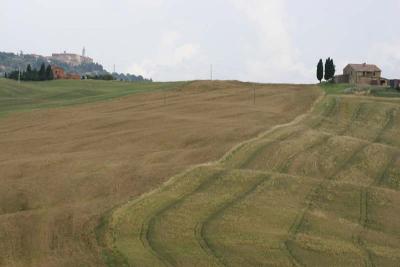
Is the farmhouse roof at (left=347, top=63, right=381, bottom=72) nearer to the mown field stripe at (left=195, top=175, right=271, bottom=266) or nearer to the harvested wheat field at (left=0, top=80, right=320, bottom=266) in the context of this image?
the harvested wheat field at (left=0, top=80, right=320, bottom=266)

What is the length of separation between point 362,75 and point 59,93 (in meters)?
58.9

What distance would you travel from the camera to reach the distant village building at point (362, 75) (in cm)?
11631

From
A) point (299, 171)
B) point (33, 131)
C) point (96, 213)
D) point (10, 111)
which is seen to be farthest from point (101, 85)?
point (96, 213)

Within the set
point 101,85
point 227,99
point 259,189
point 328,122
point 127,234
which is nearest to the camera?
point 127,234

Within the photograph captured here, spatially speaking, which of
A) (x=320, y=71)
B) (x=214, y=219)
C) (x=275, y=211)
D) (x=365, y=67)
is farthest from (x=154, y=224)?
(x=365, y=67)

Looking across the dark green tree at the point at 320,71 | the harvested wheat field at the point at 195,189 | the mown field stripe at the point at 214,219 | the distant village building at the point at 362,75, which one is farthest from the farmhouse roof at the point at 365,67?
the mown field stripe at the point at 214,219

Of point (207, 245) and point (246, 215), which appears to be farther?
point (246, 215)

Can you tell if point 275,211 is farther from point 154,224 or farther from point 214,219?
point 154,224

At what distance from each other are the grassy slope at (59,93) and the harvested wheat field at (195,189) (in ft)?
82.8

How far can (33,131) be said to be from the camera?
2457 inches

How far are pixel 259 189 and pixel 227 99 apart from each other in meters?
44.6

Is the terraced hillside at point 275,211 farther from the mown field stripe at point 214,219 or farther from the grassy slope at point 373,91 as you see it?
the grassy slope at point 373,91

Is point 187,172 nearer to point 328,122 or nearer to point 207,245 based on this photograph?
point 207,245

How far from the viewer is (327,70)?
117562 millimetres
